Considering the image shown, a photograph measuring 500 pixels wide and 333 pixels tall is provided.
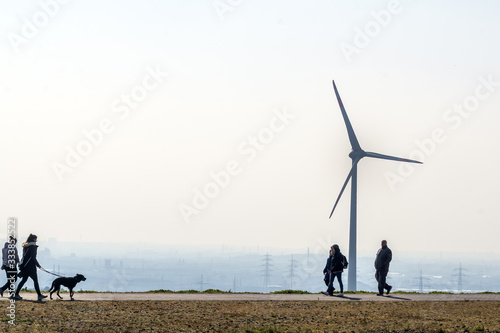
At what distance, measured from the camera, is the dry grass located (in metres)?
19.2

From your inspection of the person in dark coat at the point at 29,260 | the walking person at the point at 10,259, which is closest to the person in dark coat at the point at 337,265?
the person in dark coat at the point at 29,260

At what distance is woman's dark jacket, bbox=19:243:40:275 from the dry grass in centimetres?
207

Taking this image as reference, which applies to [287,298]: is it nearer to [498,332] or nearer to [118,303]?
[118,303]

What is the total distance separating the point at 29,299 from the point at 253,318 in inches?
351

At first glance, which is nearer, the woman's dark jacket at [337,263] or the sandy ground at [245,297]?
the sandy ground at [245,297]

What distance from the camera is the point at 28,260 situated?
2616 centimetres

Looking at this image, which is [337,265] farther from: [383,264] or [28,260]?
[28,260]

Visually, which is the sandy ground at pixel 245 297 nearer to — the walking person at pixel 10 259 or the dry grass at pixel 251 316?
the walking person at pixel 10 259

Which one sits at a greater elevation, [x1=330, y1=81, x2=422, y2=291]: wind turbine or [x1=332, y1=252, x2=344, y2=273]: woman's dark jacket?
[x1=330, y1=81, x2=422, y2=291]: wind turbine

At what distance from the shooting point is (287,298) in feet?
90.6

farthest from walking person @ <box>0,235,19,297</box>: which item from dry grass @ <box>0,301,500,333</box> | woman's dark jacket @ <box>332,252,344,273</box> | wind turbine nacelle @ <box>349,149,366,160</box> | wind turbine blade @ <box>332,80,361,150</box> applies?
wind turbine nacelle @ <box>349,149,366,160</box>

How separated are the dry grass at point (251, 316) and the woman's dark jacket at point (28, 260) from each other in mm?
2067

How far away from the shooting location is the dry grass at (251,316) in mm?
19188

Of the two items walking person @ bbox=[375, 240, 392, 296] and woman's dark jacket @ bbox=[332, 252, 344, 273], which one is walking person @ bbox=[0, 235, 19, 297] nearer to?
woman's dark jacket @ bbox=[332, 252, 344, 273]
